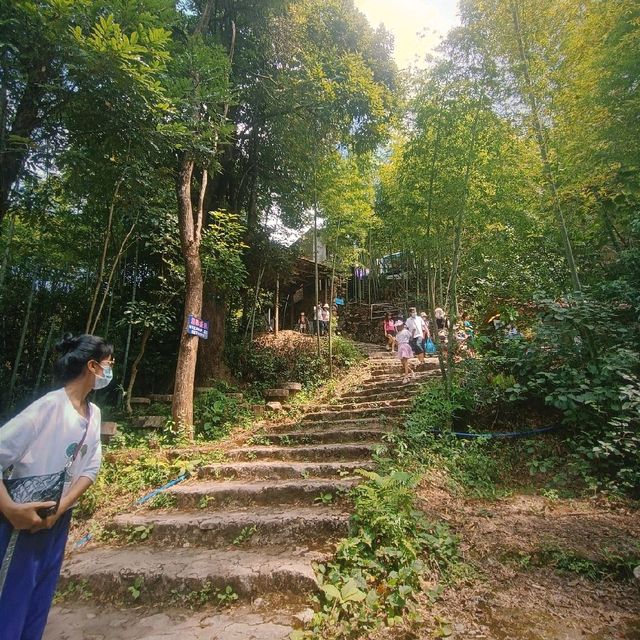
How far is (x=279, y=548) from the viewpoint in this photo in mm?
2990

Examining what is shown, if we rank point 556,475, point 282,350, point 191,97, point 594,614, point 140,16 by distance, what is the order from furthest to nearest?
1. point 282,350
2. point 191,97
3. point 556,475
4. point 140,16
5. point 594,614

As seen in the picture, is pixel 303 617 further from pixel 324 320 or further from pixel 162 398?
pixel 324 320

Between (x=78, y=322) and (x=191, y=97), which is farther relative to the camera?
(x=78, y=322)

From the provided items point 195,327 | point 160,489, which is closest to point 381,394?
point 195,327

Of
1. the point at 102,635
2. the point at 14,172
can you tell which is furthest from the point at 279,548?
the point at 14,172

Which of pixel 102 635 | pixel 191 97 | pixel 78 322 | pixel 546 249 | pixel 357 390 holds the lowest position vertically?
pixel 102 635

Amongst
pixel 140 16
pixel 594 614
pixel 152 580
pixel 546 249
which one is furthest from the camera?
pixel 546 249

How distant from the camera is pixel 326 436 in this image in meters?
5.28

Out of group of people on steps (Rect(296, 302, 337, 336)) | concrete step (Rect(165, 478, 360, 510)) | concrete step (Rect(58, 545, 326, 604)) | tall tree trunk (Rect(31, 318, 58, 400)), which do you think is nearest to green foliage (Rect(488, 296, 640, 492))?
concrete step (Rect(165, 478, 360, 510))

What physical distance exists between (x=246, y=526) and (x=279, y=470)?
1.09m

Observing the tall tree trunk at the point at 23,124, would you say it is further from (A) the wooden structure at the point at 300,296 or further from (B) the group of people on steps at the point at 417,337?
(A) the wooden structure at the point at 300,296

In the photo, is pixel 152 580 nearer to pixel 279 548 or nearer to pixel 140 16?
pixel 279 548

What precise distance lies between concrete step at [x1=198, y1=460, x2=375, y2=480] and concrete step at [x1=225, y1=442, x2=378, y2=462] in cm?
20

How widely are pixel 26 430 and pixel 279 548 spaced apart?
2.20 metres
